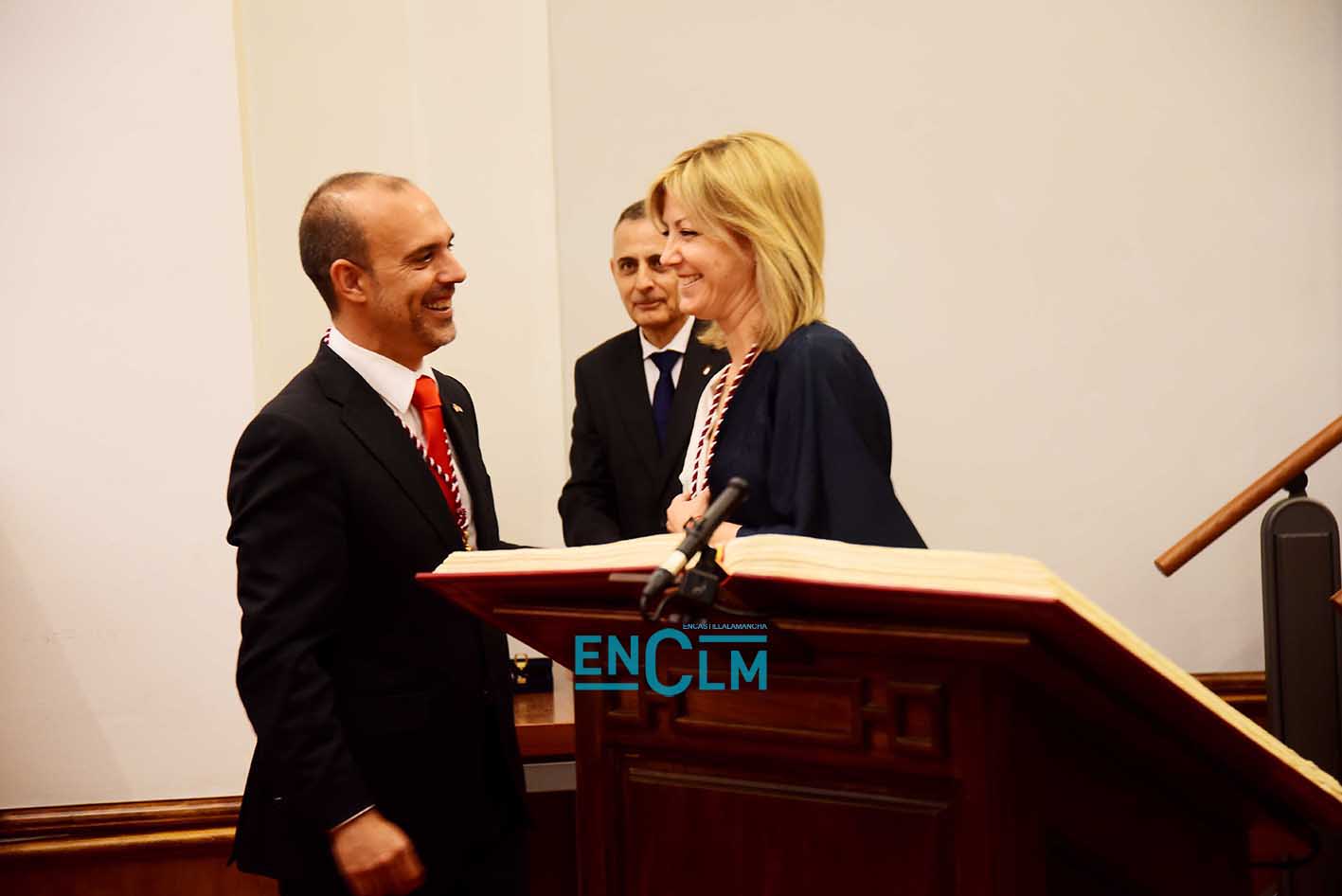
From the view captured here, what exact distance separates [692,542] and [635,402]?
7.55 ft

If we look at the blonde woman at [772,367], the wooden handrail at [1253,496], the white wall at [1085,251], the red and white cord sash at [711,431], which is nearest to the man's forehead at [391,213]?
the blonde woman at [772,367]

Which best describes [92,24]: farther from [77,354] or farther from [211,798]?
[211,798]

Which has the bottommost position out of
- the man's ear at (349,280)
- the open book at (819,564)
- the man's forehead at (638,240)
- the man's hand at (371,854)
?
the man's hand at (371,854)

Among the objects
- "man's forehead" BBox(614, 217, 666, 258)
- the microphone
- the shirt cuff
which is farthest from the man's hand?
"man's forehead" BBox(614, 217, 666, 258)

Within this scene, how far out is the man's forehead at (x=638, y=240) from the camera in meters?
3.38

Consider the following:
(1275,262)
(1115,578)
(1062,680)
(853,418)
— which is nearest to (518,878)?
(853,418)

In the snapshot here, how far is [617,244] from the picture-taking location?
11.3 ft

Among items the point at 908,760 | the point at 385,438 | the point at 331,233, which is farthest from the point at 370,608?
the point at 908,760

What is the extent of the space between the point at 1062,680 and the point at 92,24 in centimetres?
300

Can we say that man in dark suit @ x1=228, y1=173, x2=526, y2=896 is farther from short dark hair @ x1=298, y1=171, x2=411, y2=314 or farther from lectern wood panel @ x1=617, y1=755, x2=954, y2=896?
lectern wood panel @ x1=617, y1=755, x2=954, y2=896

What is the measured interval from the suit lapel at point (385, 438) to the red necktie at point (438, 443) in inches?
2.3

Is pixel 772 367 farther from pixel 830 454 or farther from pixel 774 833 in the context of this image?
pixel 774 833

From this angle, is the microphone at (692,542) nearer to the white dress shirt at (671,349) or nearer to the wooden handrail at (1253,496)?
the white dress shirt at (671,349)

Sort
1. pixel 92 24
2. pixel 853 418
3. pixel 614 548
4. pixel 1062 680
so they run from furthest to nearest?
1. pixel 92 24
2. pixel 853 418
3. pixel 614 548
4. pixel 1062 680
